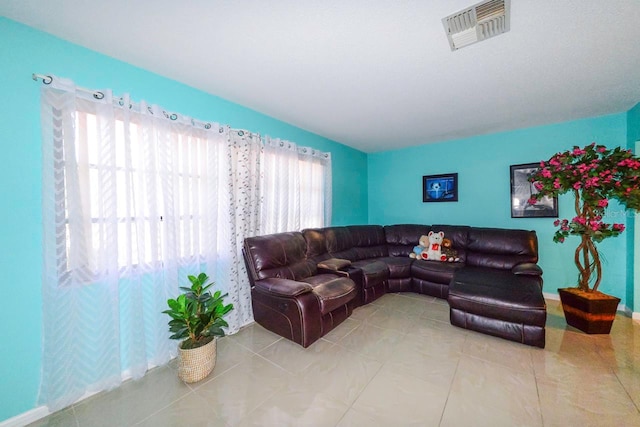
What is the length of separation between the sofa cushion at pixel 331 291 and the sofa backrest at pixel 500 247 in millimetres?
2248

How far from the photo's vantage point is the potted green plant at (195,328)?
168 centimetres

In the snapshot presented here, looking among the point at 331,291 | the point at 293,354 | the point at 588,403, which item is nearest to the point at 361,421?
the point at 293,354

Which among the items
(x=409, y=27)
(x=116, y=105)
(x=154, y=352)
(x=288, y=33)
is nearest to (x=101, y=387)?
(x=154, y=352)

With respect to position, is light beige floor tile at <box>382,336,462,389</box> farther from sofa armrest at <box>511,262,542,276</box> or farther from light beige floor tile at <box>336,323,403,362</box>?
sofa armrest at <box>511,262,542,276</box>

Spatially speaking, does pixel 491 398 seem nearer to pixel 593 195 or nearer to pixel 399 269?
pixel 399 269

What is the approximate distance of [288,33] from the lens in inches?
59.8

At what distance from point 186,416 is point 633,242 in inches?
194

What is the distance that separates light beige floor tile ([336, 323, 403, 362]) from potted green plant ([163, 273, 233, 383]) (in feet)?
3.85

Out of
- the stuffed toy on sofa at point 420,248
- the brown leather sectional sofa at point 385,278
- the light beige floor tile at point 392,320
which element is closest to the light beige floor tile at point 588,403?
the brown leather sectional sofa at point 385,278

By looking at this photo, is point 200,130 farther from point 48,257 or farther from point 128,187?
point 48,257

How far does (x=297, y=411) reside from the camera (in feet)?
4.71

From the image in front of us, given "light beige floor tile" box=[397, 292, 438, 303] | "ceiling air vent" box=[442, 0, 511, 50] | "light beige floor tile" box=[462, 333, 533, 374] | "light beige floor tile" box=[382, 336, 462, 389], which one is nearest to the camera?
"ceiling air vent" box=[442, 0, 511, 50]

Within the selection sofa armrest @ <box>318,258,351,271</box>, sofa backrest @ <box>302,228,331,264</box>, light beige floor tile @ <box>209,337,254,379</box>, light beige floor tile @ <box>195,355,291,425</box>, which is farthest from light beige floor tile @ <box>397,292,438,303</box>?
light beige floor tile @ <box>209,337,254,379</box>

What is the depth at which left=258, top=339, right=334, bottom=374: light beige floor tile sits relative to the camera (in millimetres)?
1874
